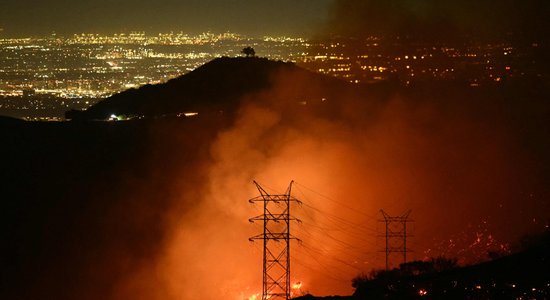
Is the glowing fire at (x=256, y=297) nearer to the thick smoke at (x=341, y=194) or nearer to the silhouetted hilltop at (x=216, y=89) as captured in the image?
Result: the thick smoke at (x=341, y=194)

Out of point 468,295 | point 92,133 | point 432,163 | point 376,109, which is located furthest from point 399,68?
point 468,295

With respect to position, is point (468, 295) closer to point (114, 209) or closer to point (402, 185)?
point (114, 209)

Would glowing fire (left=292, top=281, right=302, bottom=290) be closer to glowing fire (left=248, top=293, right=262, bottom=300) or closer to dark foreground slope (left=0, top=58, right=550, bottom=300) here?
glowing fire (left=248, top=293, right=262, bottom=300)

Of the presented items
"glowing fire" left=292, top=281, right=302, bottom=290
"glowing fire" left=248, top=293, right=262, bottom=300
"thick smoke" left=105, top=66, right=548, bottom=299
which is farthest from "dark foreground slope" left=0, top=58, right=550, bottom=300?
"glowing fire" left=292, top=281, right=302, bottom=290

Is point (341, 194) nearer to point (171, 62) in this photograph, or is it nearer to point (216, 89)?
point (216, 89)

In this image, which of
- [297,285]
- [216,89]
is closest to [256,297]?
[297,285]

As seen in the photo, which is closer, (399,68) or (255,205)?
(255,205)
